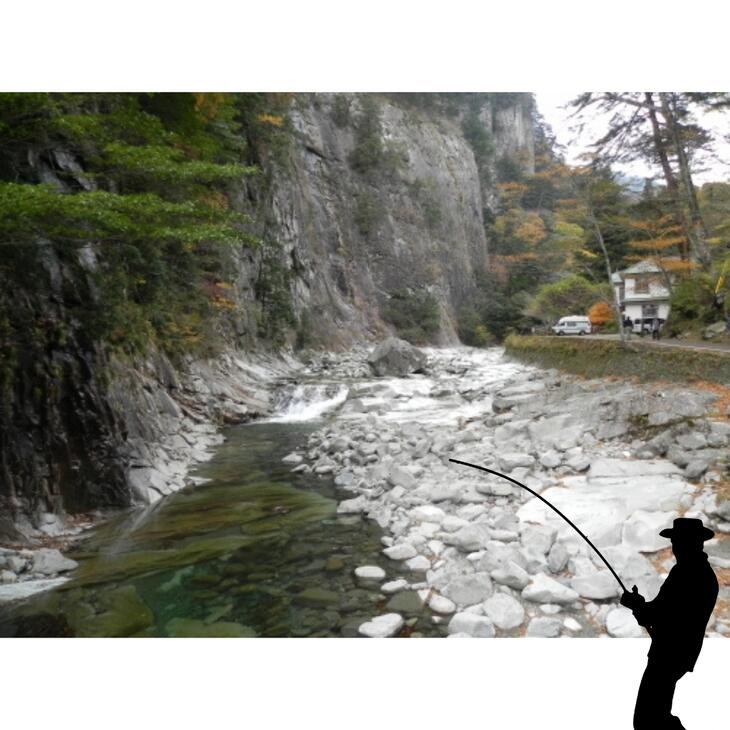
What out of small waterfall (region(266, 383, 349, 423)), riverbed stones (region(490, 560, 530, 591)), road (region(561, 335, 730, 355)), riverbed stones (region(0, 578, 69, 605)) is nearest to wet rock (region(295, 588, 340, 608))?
riverbed stones (region(490, 560, 530, 591))

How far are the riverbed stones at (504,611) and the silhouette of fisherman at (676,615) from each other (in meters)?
0.94

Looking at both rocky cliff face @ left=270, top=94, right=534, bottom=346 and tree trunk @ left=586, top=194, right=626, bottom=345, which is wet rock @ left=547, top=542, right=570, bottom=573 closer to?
tree trunk @ left=586, top=194, right=626, bottom=345

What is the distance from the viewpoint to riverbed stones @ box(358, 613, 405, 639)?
233 cm

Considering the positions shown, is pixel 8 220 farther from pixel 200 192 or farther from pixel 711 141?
pixel 711 141

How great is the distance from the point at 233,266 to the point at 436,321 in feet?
4.29

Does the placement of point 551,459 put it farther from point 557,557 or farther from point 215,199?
point 215,199

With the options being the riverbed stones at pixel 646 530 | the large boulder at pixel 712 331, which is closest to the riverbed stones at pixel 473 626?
the riverbed stones at pixel 646 530

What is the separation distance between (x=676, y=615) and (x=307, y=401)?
2.78 m

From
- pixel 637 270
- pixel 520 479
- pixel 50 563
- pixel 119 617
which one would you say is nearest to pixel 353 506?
pixel 520 479

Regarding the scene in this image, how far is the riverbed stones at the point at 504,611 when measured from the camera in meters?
2.36

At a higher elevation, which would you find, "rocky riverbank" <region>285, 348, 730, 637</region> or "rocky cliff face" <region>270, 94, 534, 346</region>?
"rocky cliff face" <region>270, 94, 534, 346</region>

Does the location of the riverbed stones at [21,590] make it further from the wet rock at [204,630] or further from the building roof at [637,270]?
the building roof at [637,270]

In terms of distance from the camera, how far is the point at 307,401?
→ 3852 mm
